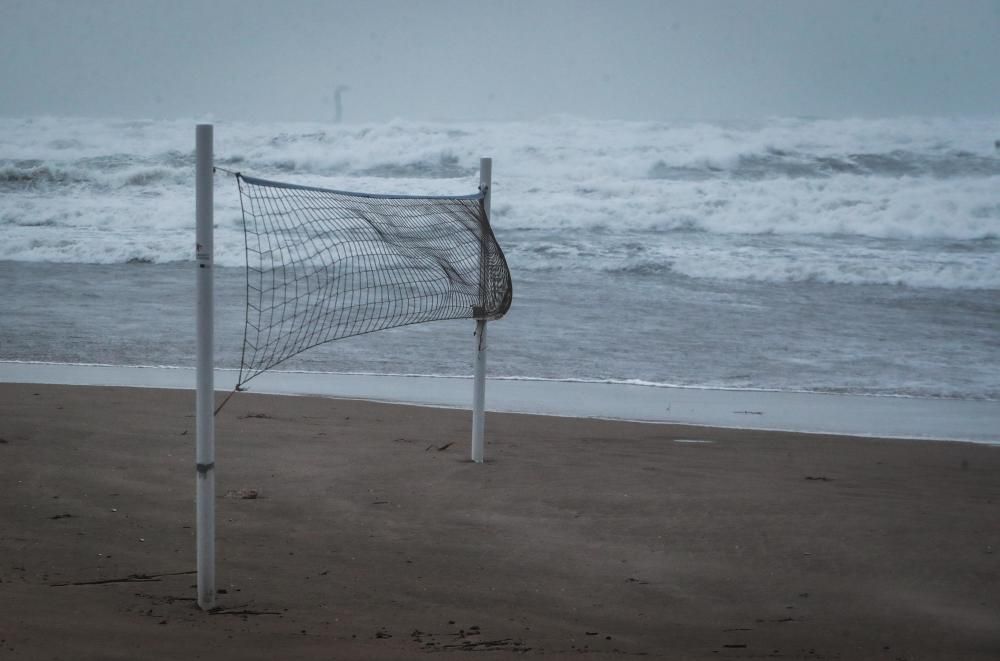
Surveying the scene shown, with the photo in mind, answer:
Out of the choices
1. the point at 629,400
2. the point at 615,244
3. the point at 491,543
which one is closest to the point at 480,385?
the point at 491,543

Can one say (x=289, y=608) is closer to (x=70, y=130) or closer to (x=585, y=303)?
(x=585, y=303)

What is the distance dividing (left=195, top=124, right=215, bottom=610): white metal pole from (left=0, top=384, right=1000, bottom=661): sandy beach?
0.16 m

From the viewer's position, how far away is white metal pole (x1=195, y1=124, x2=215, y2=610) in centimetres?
329

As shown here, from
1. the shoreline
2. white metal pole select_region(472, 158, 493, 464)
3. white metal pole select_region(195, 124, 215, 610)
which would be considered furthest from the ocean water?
white metal pole select_region(195, 124, 215, 610)

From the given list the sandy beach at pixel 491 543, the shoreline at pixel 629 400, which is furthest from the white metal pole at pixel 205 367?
the shoreline at pixel 629 400

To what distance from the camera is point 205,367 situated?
3.33m

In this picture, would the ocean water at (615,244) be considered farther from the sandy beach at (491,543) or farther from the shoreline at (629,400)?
the sandy beach at (491,543)

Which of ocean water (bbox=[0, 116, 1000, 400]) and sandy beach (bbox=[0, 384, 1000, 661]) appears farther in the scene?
ocean water (bbox=[0, 116, 1000, 400])

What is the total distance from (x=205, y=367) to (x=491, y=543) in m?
1.60

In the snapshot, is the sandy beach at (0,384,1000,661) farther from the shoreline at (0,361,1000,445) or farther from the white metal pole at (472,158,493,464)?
the shoreline at (0,361,1000,445)

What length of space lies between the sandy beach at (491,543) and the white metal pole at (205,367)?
6.1 inches

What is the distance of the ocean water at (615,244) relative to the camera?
9984 millimetres

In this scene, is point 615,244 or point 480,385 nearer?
point 480,385

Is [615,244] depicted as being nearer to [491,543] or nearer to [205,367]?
[491,543]
